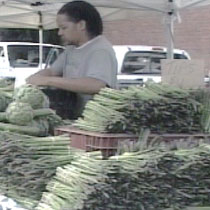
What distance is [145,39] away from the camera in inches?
600

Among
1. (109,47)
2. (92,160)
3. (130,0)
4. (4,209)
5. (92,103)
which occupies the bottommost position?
(4,209)

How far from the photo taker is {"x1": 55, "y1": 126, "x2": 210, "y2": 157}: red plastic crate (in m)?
2.53

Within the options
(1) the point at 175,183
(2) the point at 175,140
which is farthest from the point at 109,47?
(1) the point at 175,183

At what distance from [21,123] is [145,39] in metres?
12.7

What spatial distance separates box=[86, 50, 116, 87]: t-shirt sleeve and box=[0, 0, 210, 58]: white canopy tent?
234 centimetres

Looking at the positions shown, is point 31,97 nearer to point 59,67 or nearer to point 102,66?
point 102,66

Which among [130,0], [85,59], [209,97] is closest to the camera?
[209,97]

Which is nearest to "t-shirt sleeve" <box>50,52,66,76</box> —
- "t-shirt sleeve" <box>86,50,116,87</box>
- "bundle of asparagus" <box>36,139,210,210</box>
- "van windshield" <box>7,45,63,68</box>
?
"t-shirt sleeve" <box>86,50,116,87</box>

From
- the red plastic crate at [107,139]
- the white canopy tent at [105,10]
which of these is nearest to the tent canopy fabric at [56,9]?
the white canopy tent at [105,10]

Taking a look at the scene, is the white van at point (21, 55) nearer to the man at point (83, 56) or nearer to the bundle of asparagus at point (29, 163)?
the man at point (83, 56)

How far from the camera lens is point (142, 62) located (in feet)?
33.0

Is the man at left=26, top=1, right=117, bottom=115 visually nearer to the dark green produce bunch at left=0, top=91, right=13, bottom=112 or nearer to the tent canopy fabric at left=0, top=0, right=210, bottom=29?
the dark green produce bunch at left=0, top=91, right=13, bottom=112

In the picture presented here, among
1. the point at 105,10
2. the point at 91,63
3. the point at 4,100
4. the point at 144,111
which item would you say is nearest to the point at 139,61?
the point at 105,10

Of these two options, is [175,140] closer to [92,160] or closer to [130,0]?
[92,160]
